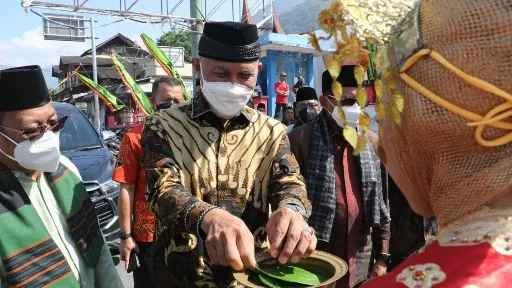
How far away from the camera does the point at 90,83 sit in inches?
520

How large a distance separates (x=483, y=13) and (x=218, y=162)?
4.56 feet

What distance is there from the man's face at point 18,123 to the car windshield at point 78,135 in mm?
3694

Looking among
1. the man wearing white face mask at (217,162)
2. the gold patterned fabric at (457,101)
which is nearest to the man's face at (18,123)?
the man wearing white face mask at (217,162)

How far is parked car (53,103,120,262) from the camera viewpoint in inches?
198

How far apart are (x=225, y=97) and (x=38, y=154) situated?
848 mm

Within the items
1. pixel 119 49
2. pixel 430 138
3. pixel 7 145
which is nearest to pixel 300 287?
pixel 430 138

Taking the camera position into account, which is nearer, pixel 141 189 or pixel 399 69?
pixel 399 69

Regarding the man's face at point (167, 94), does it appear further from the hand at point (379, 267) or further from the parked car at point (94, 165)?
the hand at point (379, 267)

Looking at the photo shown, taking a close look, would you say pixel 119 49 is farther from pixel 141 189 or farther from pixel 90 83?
pixel 141 189

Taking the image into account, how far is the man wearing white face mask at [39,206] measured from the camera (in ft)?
6.28

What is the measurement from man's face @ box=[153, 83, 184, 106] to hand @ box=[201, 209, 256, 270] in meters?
2.57

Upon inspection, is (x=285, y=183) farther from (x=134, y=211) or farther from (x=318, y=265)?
(x=134, y=211)

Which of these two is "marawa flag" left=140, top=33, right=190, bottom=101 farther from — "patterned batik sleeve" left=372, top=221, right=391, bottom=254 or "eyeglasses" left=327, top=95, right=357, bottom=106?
"patterned batik sleeve" left=372, top=221, right=391, bottom=254

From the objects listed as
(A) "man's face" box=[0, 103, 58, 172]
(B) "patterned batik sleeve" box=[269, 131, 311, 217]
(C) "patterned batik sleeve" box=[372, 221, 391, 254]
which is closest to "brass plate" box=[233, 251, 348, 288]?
(B) "patterned batik sleeve" box=[269, 131, 311, 217]
